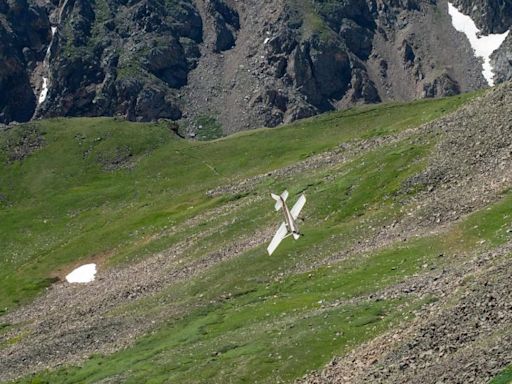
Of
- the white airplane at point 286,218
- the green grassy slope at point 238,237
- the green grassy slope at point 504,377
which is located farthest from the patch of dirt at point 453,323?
the white airplane at point 286,218

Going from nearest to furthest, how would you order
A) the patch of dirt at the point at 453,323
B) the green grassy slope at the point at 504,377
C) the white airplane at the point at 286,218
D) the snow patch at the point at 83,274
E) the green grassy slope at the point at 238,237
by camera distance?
the green grassy slope at the point at 504,377, the patch of dirt at the point at 453,323, the white airplane at the point at 286,218, the green grassy slope at the point at 238,237, the snow patch at the point at 83,274

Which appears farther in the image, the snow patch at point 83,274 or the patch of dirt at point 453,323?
the snow patch at point 83,274

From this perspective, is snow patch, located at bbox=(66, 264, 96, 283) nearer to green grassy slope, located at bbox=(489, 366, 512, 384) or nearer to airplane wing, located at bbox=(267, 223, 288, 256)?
airplane wing, located at bbox=(267, 223, 288, 256)

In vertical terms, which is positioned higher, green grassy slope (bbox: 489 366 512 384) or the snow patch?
green grassy slope (bbox: 489 366 512 384)

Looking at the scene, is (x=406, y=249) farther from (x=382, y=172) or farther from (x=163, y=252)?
(x=163, y=252)

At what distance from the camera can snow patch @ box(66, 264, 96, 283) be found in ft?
374

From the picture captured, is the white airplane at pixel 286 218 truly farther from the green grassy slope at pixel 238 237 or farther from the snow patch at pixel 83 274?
the snow patch at pixel 83 274

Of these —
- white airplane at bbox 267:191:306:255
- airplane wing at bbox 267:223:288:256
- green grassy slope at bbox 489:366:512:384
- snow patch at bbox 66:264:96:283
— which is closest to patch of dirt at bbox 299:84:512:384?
green grassy slope at bbox 489:366:512:384

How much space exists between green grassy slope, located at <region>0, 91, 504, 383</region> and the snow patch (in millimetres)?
3529

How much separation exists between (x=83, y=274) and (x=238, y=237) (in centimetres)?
2898

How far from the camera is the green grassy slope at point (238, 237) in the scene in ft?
191

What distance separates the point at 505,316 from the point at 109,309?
54.3 m

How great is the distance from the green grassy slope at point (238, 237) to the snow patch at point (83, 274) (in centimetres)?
353

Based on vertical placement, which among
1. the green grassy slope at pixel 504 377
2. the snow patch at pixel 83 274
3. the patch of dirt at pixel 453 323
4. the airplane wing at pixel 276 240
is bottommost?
the snow patch at pixel 83 274
